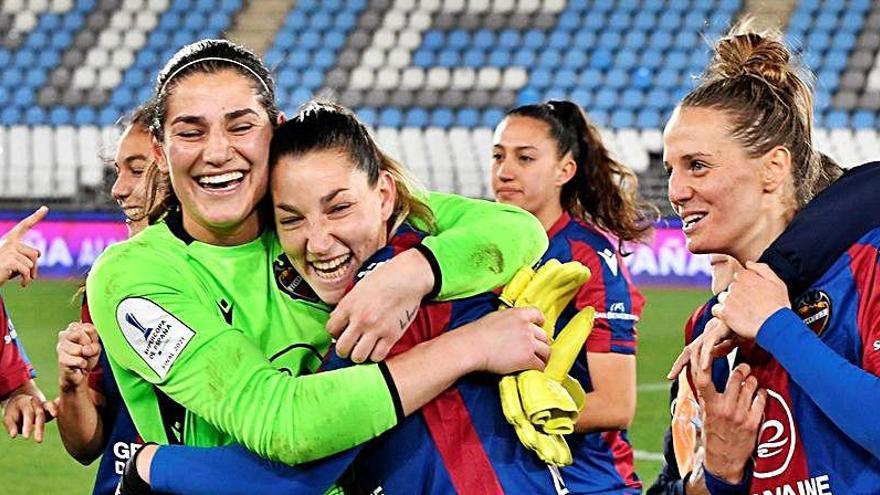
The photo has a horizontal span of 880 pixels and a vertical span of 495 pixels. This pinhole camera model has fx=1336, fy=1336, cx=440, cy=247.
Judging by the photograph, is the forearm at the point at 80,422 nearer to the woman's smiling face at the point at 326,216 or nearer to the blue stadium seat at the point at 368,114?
the woman's smiling face at the point at 326,216

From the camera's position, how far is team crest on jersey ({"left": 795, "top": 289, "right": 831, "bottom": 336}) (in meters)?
2.59

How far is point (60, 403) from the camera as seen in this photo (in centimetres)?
337

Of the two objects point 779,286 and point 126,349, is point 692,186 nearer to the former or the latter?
point 779,286

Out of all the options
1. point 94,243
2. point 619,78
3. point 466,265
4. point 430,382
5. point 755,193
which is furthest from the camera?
point 619,78

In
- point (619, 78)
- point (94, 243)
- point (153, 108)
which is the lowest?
point (94, 243)

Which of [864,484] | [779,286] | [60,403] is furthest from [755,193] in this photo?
[60,403]

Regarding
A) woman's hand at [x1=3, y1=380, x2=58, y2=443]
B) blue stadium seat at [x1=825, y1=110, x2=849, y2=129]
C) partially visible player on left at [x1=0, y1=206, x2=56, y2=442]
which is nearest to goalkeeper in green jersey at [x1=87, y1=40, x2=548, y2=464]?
partially visible player on left at [x1=0, y1=206, x2=56, y2=442]

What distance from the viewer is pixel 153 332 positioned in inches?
100

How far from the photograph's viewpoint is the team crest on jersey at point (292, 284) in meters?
2.78

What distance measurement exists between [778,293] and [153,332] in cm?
119

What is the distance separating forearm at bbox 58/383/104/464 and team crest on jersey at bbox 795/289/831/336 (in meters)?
1.76

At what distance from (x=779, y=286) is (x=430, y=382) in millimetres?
693

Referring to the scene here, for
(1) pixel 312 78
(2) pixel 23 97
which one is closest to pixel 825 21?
(1) pixel 312 78

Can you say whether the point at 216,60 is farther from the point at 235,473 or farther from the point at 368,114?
the point at 368,114
